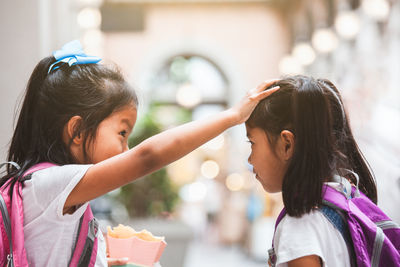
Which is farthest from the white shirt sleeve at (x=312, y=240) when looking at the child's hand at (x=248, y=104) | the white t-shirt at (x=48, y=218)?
the white t-shirt at (x=48, y=218)

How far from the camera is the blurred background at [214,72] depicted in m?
3.44

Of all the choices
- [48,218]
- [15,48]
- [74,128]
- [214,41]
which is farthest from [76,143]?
[214,41]

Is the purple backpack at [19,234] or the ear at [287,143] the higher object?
the ear at [287,143]

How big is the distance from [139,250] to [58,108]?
1.63 ft

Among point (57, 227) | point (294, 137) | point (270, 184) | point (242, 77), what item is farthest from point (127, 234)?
Answer: point (242, 77)

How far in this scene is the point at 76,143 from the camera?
155 centimetres

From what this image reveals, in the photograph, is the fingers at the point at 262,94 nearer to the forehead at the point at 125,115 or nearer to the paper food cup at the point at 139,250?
the forehead at the point at 125,115

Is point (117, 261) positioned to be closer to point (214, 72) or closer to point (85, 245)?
point (85, 245)

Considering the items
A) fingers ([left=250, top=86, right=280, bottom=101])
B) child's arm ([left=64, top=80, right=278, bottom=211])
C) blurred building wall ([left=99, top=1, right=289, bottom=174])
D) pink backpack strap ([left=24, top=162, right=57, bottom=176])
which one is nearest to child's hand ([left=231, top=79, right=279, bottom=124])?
fingers ([left=250, top=86, right=280, bottom=101])

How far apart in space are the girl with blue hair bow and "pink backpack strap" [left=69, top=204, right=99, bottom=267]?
0.02m

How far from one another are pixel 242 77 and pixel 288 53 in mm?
1511

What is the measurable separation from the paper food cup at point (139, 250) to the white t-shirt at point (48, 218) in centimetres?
24

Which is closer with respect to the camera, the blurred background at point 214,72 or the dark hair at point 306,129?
the dark hair at point 306,129

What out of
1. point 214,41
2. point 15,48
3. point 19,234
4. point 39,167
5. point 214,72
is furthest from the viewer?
point 214,72
